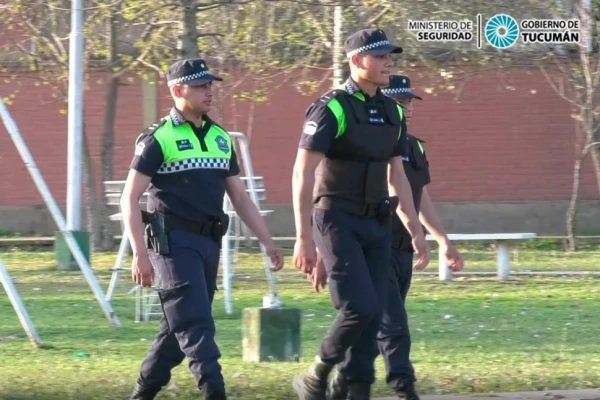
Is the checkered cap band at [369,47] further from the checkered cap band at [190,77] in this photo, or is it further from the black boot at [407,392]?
the black boot at [407,392]

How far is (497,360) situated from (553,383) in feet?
2.84

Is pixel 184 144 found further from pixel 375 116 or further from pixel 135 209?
pixel 375 116

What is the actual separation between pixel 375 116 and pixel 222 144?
2.72 ft

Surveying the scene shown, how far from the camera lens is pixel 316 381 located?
19.7 feet

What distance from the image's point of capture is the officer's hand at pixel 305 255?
5730 mm

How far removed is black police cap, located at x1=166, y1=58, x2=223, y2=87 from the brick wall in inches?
540

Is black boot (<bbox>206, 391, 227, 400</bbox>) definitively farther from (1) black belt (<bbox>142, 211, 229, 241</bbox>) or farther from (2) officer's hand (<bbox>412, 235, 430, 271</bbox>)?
(2) officer's hand (<bbox>412, 235, 430, 271</bbox>)

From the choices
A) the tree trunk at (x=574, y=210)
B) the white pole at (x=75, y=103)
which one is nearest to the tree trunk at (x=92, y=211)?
the white pole at (x=75, y=103)

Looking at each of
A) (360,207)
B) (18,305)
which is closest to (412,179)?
(360,207)

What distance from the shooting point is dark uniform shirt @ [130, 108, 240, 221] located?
18.8 ft

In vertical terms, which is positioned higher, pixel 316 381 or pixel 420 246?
pixel 420 246

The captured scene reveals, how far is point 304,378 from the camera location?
20.1 ft

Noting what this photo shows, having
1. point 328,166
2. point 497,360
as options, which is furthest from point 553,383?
point 328,166

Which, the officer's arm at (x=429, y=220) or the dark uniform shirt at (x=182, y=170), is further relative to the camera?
the officer's arm at (x=429, y=220)
